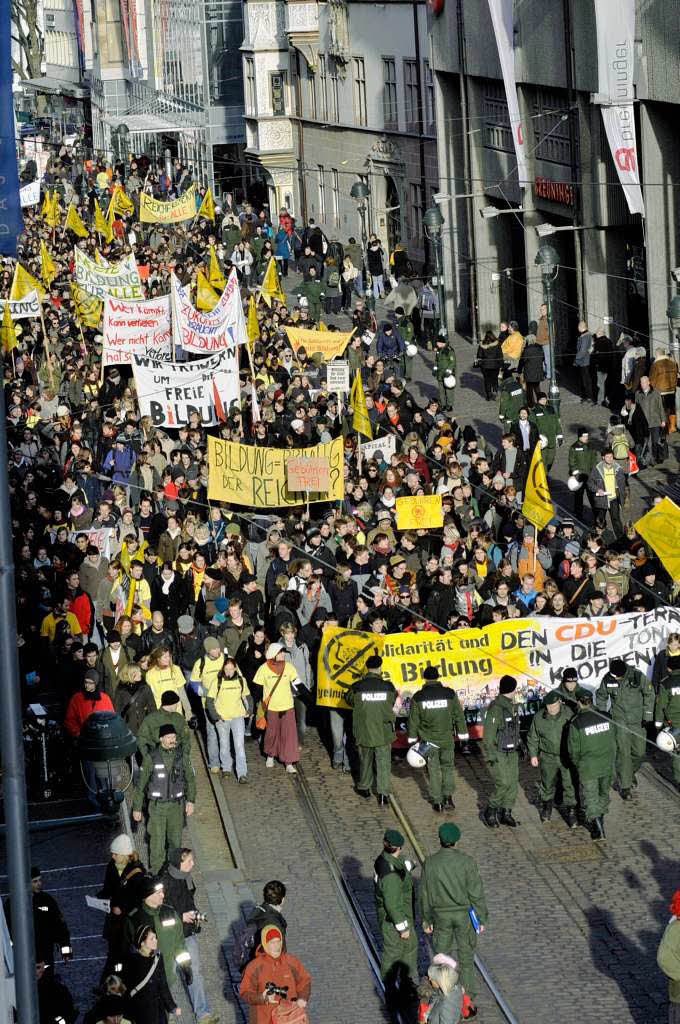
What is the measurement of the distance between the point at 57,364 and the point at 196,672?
61.6ft

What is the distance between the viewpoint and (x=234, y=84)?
224 feet

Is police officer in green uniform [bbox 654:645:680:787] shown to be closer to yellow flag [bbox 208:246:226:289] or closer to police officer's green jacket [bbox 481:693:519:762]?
police officer's green jacket [bbox 481:693:519:762]

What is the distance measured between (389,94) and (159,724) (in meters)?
37.4

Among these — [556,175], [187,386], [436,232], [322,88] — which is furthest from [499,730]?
[322,88]

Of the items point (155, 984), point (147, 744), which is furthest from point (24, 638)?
point (155, 984)

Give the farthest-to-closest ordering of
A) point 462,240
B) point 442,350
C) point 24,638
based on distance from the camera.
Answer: point 462,240 → point 442,350 → point 24,638

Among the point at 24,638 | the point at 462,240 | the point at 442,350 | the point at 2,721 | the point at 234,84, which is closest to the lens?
the point at 2,721

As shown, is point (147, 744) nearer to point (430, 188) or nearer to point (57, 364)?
point (57, 364)

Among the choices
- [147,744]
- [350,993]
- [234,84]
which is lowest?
[350,993]

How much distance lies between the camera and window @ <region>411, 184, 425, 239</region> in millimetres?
48344

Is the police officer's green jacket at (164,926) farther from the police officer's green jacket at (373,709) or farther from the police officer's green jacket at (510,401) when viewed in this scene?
the police officer's green jacket at (510,401)

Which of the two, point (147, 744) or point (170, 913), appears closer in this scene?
point (170, 913)

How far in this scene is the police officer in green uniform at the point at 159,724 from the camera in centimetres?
1571

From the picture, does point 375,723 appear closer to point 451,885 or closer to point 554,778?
point 554,778
